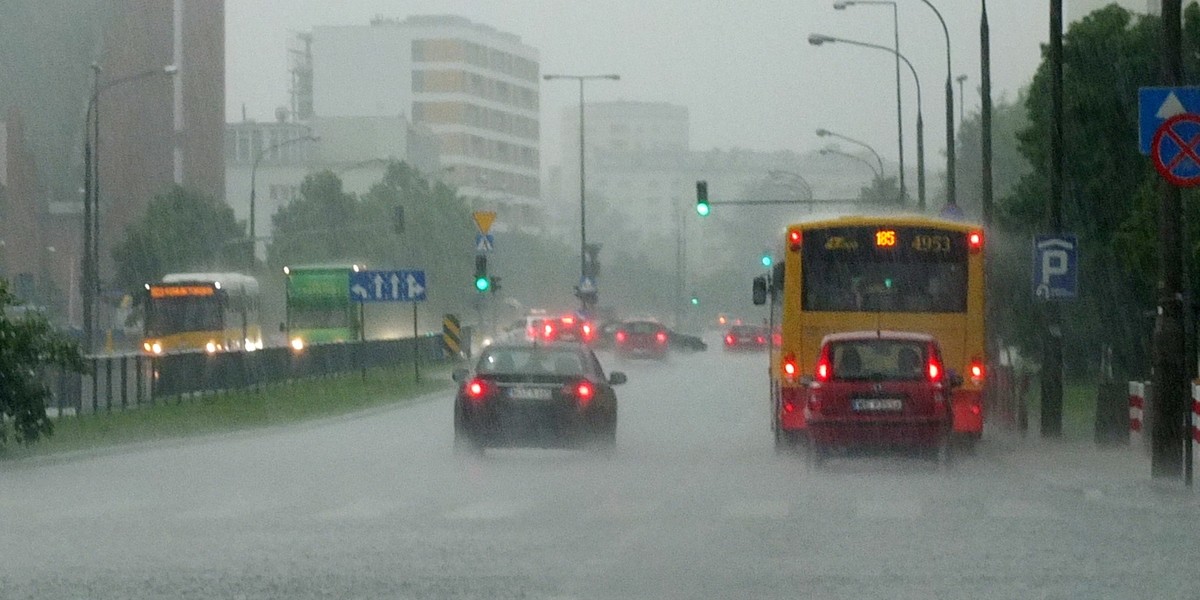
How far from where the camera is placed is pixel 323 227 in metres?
109

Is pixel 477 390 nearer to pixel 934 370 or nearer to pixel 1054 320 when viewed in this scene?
pixel 934 370

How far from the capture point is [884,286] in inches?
1078

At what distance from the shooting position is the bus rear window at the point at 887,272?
89.5ft

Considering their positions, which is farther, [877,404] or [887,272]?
[887,272]

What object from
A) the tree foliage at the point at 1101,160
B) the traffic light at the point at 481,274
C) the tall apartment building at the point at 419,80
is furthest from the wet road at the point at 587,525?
the tall apartment building at the point at 419,80

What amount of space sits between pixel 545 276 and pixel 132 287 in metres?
61.3

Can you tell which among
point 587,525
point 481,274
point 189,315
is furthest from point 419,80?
point 587,525

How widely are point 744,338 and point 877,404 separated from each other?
69.2 m

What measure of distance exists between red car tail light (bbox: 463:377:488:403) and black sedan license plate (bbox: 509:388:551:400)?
318mm

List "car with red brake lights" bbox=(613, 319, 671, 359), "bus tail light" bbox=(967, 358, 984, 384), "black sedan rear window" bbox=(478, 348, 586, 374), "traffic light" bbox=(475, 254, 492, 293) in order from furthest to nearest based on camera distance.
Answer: "car with red brake lights" bbox=(613, 319, 671, 359)
"traffic light" bbox=(475, 254, 492, 293)
"bus tail light" bbox=(967, 358, 984, 384)
"black sedan rear window" bbox=(478, 348, 586, 374)

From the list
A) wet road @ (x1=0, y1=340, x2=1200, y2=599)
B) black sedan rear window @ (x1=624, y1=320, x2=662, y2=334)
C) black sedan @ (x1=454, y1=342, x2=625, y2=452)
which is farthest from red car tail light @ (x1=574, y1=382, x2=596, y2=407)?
black sedan rear window @ (x1=624, y1=320, x2=662, y2=334)

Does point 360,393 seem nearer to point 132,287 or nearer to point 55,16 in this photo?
point 132,287

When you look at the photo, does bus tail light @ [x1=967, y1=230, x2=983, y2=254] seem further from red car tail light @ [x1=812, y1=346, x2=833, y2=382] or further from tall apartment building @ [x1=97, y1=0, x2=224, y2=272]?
tall apartment building @ [x1=97, y1=0, x2=224, y2=272]

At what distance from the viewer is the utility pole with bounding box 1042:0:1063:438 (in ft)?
97.4
